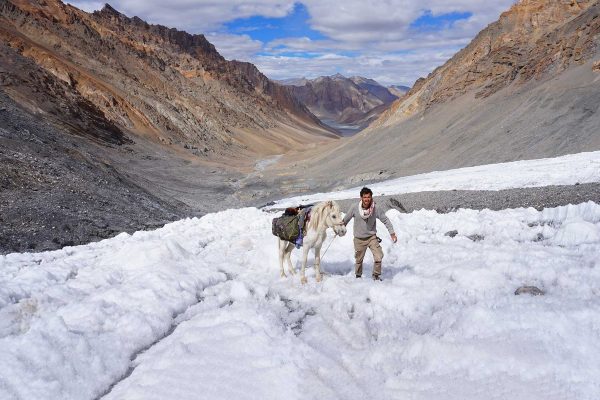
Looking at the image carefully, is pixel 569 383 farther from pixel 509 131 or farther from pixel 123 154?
pixel 123 154

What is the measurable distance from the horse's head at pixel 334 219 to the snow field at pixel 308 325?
0.95m

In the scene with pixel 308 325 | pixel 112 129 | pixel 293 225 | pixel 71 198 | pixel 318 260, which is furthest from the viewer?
pixel 112 129

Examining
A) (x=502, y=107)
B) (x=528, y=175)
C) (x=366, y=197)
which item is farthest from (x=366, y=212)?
(x=502, y=107)

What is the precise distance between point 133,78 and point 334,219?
241 feet

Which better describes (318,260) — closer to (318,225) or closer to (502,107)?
(318,225)

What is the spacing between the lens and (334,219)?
729 cm

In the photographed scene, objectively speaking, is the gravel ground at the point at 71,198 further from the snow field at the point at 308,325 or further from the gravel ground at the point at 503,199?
the snow field at the point at 308,325

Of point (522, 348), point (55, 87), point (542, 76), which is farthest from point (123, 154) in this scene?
point (522, 348)

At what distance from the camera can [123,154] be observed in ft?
149

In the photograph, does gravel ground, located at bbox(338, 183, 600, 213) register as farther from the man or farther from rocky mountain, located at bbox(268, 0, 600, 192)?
rocky mountain, located at bbox(268, 0, 600, 192)

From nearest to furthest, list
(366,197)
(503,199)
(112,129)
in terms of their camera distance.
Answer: (366,197) < (503,199) < (112,129)

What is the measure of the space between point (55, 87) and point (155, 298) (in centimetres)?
4536

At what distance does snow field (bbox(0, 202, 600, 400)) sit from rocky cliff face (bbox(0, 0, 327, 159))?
4985 cm

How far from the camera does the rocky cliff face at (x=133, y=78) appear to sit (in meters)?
56.3
